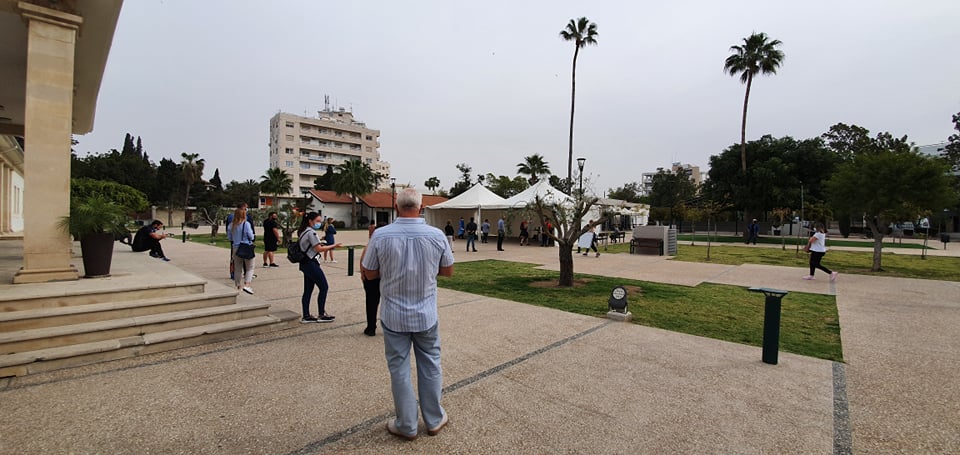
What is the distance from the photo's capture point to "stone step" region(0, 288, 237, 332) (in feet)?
13.2

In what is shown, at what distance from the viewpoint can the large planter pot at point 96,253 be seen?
546 centimetres

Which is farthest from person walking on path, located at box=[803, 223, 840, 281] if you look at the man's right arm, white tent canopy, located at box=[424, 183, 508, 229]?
white tent canopy, located at box=[424, 183, 508, 229]

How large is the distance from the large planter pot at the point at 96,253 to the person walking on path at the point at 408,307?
16.8 feet

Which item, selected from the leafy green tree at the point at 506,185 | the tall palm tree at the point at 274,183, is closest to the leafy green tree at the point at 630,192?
the leafy green tree at the point at 506,185

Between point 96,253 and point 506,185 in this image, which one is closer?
point 96,253

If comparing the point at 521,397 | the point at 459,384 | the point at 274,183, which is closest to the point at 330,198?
the point at 274,183

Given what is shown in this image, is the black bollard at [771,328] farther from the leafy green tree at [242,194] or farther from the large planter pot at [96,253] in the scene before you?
the leafy green tree at [242,194]

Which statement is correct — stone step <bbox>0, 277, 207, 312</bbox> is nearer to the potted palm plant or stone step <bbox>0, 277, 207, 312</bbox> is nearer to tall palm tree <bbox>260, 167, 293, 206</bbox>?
the potted palm plant

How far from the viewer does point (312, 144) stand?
77.9 meters

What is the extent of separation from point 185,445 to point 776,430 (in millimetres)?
4033

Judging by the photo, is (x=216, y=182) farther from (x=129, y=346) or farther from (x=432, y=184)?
(x=129, y=346)

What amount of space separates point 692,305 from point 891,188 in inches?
387

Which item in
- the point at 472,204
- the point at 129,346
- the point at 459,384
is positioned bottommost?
the point at 459,384

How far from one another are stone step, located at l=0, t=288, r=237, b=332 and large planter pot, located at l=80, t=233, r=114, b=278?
125 cm
